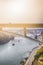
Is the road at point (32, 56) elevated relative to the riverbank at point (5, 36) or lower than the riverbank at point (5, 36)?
lower

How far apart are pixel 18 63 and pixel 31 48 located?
0.29 metres

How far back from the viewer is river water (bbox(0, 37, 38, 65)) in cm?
→ 172

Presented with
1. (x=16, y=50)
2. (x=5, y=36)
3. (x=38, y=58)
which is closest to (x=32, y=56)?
(x=38, y=58)

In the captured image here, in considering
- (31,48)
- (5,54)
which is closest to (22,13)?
(31,48)

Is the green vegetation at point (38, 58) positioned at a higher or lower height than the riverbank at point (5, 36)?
lower

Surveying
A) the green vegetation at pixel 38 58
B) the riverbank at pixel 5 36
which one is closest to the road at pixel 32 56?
the green vegetation at pixel 38 58

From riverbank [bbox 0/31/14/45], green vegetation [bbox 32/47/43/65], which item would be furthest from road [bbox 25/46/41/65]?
riverbank [bbox 0/31/14/45]

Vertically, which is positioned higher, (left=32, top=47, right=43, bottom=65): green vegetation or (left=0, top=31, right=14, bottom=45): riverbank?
(left=0, top=31, right=14, bottom=45): riverbank

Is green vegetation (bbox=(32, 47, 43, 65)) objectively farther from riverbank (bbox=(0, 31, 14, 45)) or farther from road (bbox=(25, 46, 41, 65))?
riverbank (bbox=(0, 31, 14, 45))

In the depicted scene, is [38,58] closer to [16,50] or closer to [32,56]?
[32,56]

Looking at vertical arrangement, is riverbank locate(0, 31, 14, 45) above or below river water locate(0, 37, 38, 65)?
above

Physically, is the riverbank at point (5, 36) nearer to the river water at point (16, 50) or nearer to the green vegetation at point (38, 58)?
the river water at point (16, 50)

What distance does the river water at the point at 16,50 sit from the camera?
1.72 m

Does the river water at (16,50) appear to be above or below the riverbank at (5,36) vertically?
below
